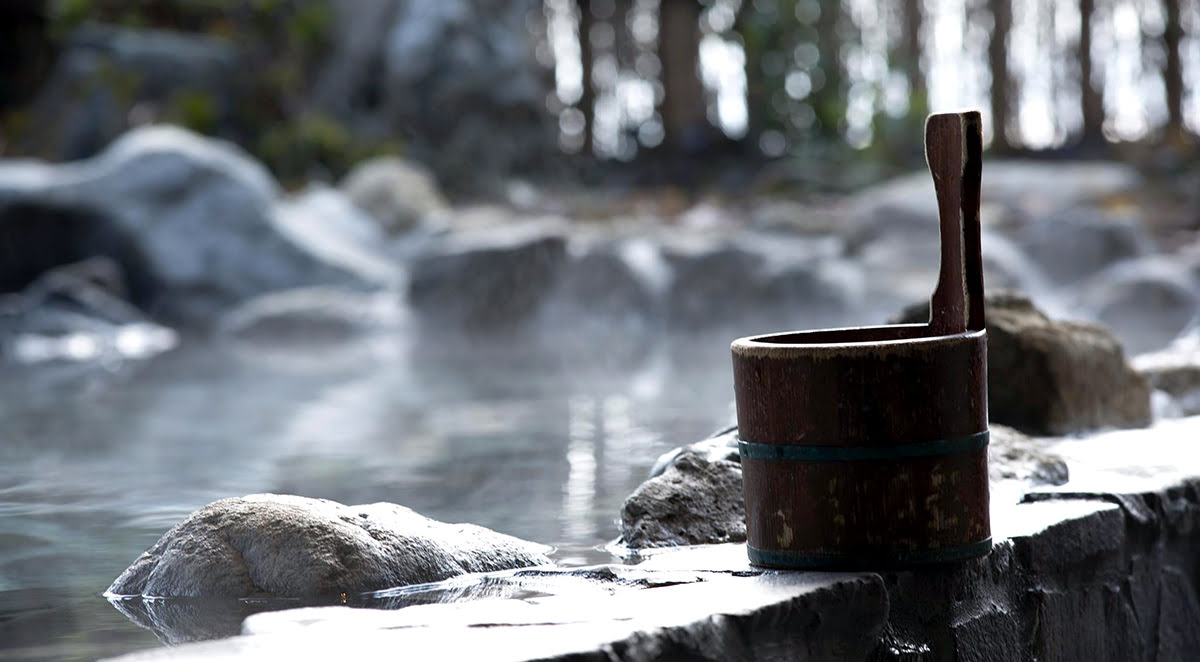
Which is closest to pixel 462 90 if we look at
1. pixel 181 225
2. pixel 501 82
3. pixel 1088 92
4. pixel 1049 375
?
pixel 501 82

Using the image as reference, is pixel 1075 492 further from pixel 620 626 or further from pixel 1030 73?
pixel 1030 73

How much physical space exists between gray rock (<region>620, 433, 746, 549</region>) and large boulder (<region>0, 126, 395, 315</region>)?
9.67 metres

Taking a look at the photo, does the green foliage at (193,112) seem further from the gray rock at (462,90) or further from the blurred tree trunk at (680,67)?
the blurred tree trunk at (680,67)

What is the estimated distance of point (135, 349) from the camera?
10078 millimetres

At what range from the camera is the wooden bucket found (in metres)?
2.04

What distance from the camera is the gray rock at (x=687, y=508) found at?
268 centimetres

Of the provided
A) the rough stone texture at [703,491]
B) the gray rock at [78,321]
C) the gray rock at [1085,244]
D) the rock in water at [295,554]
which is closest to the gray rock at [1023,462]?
the rough stone texture at [703,491]

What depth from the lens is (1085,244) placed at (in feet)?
35.6

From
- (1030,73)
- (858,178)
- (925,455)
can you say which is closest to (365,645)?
(925,455)

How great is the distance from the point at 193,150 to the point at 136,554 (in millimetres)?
9992

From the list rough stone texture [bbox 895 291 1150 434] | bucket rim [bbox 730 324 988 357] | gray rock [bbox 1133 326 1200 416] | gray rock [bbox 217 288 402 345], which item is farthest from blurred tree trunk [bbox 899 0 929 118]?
bucket rim [bbox 730 324 988 357]

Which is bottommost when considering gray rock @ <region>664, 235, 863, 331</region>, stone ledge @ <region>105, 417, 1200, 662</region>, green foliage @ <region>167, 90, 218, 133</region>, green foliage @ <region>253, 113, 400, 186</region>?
stone ledge @ <region>105, 417, 1200, 662</region>

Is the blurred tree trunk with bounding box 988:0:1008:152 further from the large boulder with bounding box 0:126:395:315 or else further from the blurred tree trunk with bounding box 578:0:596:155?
the large boulder with bounding box 0:126:395:315

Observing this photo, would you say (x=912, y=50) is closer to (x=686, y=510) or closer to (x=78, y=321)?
(x=78, y=321)
